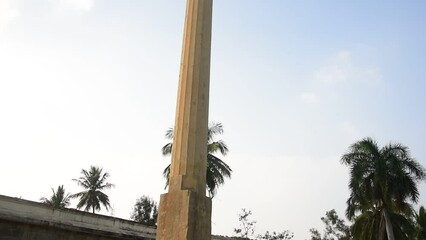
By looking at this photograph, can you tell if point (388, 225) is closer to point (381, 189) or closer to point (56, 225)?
point (381, 189)

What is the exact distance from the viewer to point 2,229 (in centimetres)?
1288

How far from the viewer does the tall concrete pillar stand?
3752 mm

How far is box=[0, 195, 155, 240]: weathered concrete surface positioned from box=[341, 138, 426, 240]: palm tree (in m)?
14.0

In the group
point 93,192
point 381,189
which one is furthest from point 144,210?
point 381,189

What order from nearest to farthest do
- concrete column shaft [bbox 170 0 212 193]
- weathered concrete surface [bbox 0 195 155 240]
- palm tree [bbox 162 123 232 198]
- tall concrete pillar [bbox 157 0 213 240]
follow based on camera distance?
1. tall concrete pillar [bbox 157 0 213 240]
2. concrete column shaft [bbox 170 0 212 193]
3. weathered concrete surface [bbox 0 195 155 240]
4. palm tree [bbox 162 123 232 198]

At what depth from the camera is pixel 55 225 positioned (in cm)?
1373

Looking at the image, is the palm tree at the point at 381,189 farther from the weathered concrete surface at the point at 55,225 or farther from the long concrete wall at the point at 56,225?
the weathered concrete surface at the point at 55,225

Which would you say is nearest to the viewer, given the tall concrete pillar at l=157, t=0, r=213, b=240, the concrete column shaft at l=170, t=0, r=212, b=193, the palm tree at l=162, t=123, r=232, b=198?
the tall concrete pillar at l=157, t=0, r=213, b=240

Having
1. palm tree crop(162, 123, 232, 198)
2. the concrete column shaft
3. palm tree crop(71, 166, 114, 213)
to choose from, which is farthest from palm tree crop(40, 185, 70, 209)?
the concrete column shaft

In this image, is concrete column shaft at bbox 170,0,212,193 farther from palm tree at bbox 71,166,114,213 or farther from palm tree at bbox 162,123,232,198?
palm tree at bbox 71,166,114,213

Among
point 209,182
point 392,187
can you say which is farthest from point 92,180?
point 392,187

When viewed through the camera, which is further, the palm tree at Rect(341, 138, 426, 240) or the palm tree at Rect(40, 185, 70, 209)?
the palm tree at Rect(40, 185, 70, 209)

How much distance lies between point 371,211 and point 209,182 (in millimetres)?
10931

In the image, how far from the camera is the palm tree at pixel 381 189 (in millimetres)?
23578
